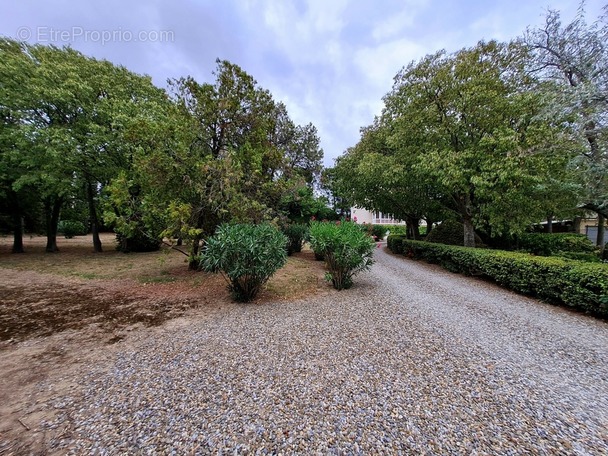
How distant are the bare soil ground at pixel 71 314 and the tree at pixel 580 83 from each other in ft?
22.5

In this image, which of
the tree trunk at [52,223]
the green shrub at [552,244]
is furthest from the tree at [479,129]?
the tree trunk at [52,223]

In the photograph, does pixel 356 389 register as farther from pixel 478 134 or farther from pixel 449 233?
pixel 449 233

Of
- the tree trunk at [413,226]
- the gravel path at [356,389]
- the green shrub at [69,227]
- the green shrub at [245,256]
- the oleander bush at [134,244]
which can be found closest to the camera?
the gravel path at [356,389]

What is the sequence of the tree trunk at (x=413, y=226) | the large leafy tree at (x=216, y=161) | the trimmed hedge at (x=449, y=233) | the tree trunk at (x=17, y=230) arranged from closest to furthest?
the large leafy tree at (x=216, y=161) → the tree trunk at (x=17, y=230) → the trimmed hedge at (x=449, y=233) → the tree trunk at (x=413, y=226)

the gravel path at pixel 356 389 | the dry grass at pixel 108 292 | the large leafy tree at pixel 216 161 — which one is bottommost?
the dry grass at pixel 108 292

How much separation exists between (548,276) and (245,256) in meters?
5.80

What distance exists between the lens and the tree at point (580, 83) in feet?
16.8

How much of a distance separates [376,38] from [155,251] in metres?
13.6

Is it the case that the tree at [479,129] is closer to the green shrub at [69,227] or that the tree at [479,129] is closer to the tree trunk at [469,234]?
the tree trunk at [469,234]

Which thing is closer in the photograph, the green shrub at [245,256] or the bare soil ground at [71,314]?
the bare soil ground at [71,314]

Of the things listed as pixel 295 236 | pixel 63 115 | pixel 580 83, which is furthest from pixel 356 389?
pixel 63 115

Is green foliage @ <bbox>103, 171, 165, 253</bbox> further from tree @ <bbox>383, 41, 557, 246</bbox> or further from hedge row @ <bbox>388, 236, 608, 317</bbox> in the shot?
hedge row @ <bbox>388, 236, 608, 317</bbox>

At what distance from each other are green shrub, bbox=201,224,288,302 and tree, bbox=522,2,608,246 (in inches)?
276

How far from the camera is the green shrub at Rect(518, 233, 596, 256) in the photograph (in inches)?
421
